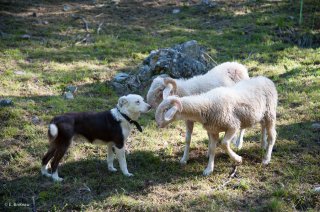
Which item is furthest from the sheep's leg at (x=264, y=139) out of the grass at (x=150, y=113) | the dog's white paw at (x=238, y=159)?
the dog's white paw at (x=238, y=159)

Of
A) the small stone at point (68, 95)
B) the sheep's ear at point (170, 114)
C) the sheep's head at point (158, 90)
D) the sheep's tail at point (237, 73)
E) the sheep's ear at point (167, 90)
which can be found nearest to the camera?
the sheep's ear at point (170, 114)

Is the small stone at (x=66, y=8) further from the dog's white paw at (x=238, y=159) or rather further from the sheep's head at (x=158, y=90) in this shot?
the dog's white paw at (x=238, y=159)

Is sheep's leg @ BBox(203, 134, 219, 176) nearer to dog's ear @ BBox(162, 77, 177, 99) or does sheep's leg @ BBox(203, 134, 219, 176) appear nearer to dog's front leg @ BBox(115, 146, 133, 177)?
dog's ear @ BBox(162, 77, 177, 99)

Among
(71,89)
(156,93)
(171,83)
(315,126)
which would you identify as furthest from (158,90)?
(71,89)

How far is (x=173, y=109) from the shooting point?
5.93 m

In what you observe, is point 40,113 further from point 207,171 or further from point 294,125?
point 294,125

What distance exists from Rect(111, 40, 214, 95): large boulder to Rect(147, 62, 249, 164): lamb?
8.08ft

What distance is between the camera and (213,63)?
36.8ft

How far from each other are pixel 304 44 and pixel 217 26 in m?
3.37

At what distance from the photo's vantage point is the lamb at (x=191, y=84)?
7.23 m

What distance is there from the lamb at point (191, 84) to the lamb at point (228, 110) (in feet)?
2.13

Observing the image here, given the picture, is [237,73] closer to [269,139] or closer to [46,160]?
[269,139]

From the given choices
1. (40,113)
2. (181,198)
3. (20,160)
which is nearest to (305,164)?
(181,198)

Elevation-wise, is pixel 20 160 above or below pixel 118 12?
below
